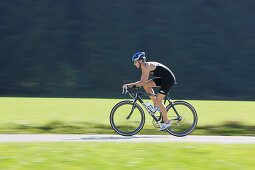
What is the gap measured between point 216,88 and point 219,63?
2492 millimetres

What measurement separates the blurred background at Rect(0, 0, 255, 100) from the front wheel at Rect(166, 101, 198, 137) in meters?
19.1

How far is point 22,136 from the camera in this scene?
805cm

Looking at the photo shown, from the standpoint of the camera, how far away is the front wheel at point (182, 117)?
848 cm

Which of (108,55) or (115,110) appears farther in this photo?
(108,55)

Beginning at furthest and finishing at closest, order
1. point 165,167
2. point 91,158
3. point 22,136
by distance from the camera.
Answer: point 22,136 < point 91,158 < point 165,167

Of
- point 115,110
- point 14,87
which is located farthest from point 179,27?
point 115,110

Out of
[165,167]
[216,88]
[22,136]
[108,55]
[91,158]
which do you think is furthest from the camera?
[108,55]

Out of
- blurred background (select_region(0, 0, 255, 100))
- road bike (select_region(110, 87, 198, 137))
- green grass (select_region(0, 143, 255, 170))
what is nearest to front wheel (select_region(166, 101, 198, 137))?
road bike (select_region(110, 87, 198, 137))

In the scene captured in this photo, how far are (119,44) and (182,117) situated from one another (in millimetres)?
22265

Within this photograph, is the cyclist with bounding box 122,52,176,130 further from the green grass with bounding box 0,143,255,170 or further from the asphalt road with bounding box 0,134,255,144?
the green grass with bounding box 0,143,255,170

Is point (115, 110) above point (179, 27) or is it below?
below

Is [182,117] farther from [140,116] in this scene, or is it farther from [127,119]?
[127,119]

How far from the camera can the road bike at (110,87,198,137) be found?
27.8ft

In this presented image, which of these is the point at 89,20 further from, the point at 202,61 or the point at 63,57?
the point at 202,61
